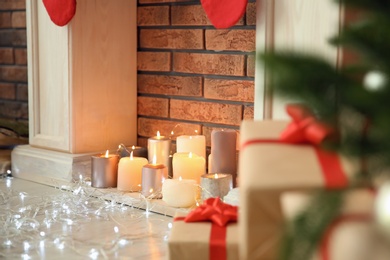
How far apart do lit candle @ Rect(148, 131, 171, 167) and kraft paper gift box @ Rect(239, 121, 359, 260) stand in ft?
4.03

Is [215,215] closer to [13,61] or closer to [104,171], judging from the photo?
[104,171]

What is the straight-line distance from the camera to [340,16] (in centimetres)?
174

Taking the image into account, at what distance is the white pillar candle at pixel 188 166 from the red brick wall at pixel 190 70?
213 millimetres

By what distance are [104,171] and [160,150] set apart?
0.68ft

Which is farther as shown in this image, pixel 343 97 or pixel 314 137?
pixel 314 137

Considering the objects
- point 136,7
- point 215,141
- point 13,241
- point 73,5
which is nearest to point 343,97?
point 13,241

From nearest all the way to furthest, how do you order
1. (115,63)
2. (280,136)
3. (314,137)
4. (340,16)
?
1. (314,137)
2. (280,136)
3. (340,16)
4. (115,63)

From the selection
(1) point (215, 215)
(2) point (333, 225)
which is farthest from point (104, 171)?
(2) point (333, 225)

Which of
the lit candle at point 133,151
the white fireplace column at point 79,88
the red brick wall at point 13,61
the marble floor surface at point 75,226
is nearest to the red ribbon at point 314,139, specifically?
A: the marble floor surface at point 75,226

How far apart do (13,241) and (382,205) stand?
126 centimetres

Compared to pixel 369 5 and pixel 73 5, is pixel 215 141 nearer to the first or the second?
pixel 73 5

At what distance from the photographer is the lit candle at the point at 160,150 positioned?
238 cm

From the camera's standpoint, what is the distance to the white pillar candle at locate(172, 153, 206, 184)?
2.25 meters

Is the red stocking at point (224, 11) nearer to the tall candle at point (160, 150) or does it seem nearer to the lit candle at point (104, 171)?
the tall candle at point (160, 150)
